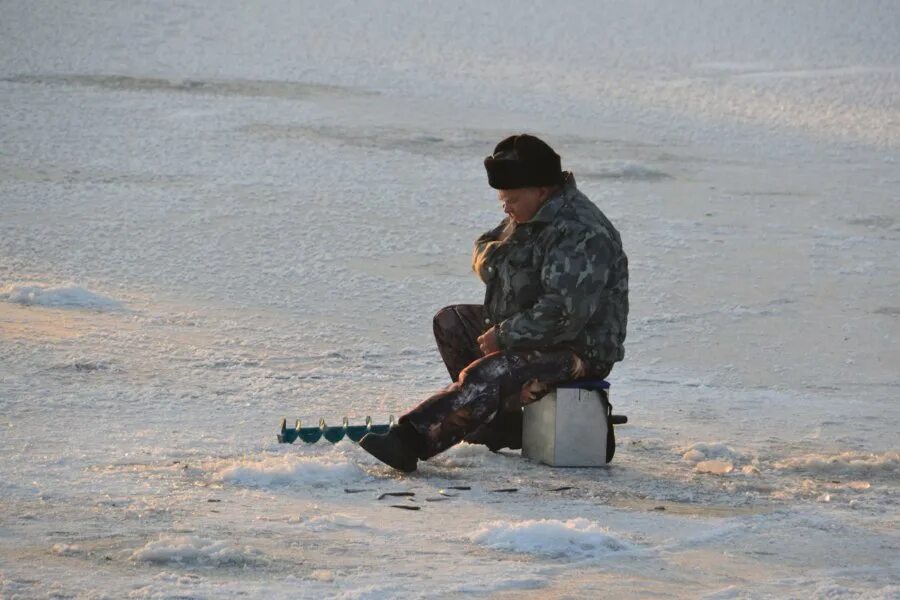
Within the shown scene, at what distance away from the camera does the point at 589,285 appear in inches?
192

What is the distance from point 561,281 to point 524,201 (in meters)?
0.30

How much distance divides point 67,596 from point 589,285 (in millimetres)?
2040

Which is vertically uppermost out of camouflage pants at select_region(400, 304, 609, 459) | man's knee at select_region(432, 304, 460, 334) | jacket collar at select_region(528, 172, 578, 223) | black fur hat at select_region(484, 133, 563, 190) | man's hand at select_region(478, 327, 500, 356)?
black fur hat at select_region(484, 133, 563, 190)

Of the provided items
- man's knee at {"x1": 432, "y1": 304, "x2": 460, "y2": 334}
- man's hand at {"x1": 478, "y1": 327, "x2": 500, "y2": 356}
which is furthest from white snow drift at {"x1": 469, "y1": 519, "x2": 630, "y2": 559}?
man's knee at {"x1": 432, "y1": 304, "x2": 460, "y2": 334}

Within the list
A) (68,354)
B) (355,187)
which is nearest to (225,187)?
(355,187)

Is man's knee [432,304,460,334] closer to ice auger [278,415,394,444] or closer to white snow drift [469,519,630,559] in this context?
ice auger [278,415,394,444]

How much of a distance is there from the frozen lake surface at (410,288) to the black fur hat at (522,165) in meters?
0.87

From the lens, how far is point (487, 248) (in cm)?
512

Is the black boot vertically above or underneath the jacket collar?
underneath

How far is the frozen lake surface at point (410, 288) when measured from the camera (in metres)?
3.91

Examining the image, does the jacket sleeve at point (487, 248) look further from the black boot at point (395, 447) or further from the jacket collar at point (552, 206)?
the black boot at point (395, 447)

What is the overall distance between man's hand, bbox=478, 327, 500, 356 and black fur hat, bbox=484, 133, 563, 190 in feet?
1.47

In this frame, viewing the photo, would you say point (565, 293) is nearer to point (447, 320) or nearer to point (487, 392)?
point (487, 392)

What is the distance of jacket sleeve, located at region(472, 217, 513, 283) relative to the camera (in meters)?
5.09
